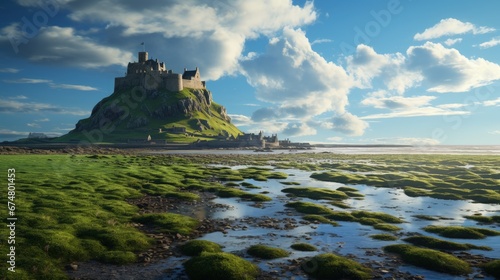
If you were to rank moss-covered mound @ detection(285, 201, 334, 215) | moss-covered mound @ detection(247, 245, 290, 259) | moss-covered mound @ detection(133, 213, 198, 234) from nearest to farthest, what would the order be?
moss-covered mound @ detection(247, 245, 290, 259), moss-covered mound @ detection(133, 213, 198, 234), moss-covered mound @ detection(285, 201, 334, 215)

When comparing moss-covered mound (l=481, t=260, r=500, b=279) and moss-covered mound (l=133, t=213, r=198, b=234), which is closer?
moss-covered mound (l=481, t=260, r=500, b=279)

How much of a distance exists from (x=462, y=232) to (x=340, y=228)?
31.1 feet

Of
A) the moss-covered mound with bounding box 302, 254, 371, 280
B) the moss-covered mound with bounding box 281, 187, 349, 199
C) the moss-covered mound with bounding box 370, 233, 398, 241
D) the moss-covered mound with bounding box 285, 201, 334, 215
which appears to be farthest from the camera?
the moss-covered mound with bounding box 281, 187, 349, 199

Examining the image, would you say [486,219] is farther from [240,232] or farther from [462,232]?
[240,232]

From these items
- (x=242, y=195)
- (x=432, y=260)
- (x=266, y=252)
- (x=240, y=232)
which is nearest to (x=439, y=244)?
(x=432, y=260)

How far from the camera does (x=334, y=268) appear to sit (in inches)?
755

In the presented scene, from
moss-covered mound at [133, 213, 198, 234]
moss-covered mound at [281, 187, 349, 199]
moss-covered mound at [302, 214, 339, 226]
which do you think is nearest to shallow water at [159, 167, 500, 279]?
moss-covered mound at [302, 214, 339, 226]

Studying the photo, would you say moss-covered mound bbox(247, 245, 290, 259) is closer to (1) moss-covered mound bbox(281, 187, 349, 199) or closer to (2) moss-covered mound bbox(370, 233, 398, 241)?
(2) moss-covered mound bbox(370, 233, 398, 241)

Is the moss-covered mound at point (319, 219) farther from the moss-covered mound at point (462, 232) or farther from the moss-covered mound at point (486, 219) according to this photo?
the moss-covered mound at point (486, 219)

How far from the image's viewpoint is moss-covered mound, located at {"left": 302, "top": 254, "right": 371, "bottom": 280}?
733 inches

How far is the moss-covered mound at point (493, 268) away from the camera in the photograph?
18703 mm

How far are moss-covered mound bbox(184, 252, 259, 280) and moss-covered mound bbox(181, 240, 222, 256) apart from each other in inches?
63.2

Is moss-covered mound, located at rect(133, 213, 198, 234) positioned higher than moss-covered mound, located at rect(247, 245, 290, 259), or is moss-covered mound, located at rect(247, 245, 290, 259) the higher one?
moss-covered mound, located at rect(133, 213, 198, 234)

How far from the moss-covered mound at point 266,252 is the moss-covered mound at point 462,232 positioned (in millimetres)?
14195
